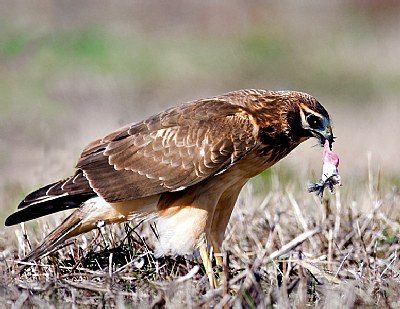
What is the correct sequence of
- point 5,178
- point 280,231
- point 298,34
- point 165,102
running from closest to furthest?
point 280,231 → point 5,178 → point 165,102 → point 298,34

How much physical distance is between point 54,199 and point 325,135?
1589 millimetres

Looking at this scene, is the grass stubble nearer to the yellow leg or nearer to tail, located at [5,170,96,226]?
the yellow leg

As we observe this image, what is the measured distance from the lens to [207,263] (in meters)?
5.99

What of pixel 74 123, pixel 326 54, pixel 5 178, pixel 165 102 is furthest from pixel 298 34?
pixel 5 178

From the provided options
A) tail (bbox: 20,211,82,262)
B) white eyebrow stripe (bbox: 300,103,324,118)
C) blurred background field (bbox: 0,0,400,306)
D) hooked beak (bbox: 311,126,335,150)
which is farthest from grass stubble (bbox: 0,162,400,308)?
blurred background field (bbox: 0,0,400,306)

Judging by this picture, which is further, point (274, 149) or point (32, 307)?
point (274, 149)

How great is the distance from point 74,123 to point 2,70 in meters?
3.42

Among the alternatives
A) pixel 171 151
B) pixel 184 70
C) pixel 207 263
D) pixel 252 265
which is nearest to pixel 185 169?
pixel 171 151

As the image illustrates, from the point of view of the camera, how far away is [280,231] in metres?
6.69

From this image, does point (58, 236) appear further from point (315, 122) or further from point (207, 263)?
point (315, 122)

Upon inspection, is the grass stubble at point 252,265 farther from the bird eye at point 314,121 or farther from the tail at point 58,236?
the bird eye at point 314,121

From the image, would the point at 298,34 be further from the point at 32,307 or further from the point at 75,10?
the point at 32,307

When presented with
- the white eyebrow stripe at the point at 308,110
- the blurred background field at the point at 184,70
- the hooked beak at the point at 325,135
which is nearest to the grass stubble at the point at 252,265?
the hooked beak at the point at 325,135

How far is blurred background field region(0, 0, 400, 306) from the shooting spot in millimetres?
10422
